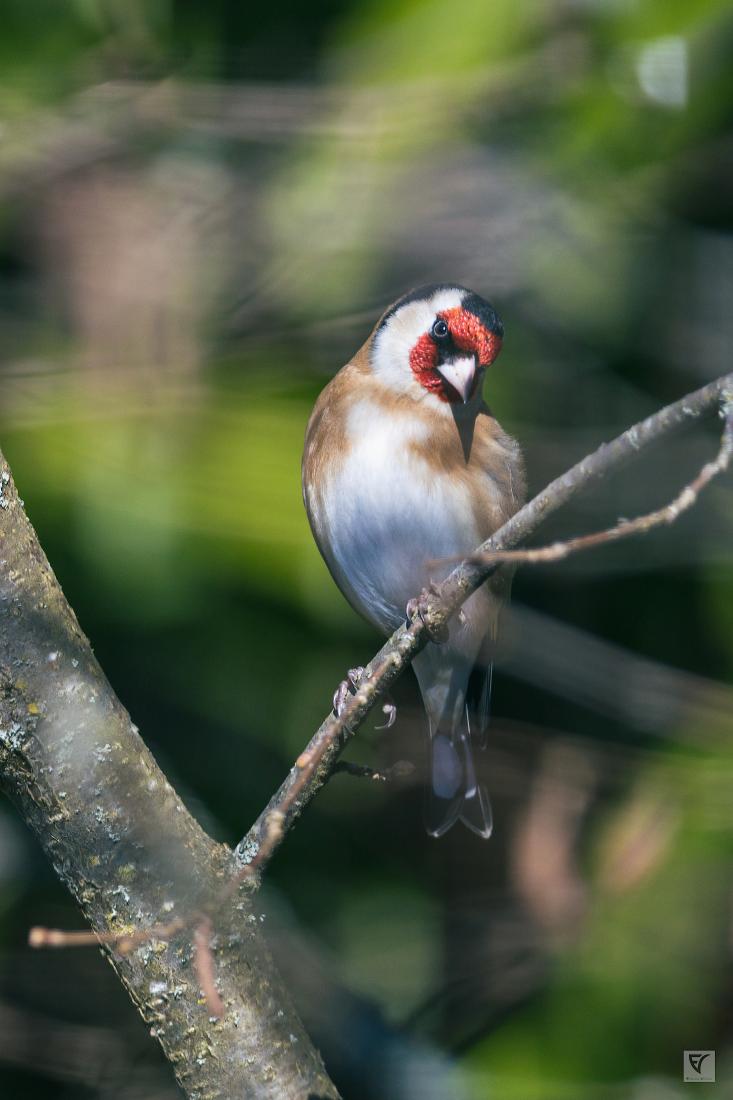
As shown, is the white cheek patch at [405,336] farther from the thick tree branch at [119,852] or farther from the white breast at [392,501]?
the thick tree branch at [119,852]

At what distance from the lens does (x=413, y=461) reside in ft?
6.89

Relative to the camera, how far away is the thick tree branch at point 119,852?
1.31 meters

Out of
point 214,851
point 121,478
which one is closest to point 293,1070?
point 214,851

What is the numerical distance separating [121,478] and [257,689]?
596 millimetres

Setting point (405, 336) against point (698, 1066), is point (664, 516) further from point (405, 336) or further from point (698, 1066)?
point (698, 1066)

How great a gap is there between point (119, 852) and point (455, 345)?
3.66 feet

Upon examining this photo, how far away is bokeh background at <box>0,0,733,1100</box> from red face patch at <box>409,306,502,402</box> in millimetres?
749

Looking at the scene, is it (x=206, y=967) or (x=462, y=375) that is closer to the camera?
(x=206, y=967)

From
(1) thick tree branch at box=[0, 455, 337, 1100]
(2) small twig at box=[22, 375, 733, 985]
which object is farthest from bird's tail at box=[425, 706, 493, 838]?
(1) thick tree branch at box=[0, 455, 337, 1100]

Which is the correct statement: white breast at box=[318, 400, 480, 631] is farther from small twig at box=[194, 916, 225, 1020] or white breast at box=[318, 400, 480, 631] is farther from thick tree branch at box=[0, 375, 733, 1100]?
small twig at box=[194, 916, 225, 1020]

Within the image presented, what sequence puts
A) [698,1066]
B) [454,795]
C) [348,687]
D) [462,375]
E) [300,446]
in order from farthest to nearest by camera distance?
[300,446], [698,1066], [454,795], [348,687], [462,375]

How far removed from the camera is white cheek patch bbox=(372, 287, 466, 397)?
2178mm

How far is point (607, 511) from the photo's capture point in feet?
9.90

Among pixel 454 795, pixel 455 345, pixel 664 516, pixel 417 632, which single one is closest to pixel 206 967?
pixel 417 632
